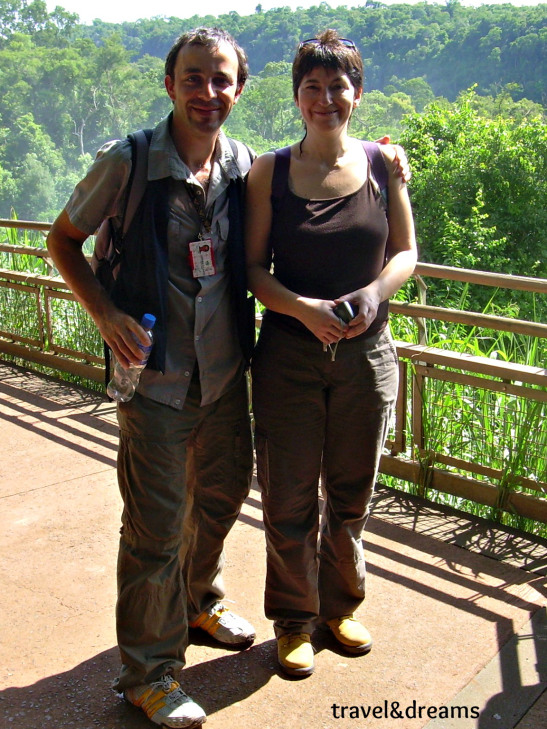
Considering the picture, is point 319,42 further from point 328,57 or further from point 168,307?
point 168,307

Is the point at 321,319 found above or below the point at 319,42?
below

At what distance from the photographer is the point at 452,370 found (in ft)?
12.3

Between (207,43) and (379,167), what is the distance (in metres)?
0.59

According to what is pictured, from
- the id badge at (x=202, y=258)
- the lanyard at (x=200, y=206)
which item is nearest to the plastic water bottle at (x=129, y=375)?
the id badge at (x=202, y=258)

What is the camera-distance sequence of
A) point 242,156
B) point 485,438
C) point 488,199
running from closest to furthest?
point 242,156
point 485,438
point 488,199

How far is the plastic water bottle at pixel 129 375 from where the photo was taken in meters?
2.17

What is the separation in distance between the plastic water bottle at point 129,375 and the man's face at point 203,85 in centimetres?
53

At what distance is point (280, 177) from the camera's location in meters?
2.34

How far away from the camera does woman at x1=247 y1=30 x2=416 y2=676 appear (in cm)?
229

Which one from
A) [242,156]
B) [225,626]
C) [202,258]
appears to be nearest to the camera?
[202,258]

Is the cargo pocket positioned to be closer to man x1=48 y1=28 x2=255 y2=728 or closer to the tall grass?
man x1=48 y1=28 x2=255 y2=728

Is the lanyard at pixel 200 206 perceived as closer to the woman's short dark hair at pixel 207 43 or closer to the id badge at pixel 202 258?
the id badge at pixel 202 258

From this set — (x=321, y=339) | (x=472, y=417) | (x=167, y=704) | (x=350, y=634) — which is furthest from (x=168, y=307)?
(x=472, y=417)

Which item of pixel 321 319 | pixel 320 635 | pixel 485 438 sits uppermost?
pixel 321 319
